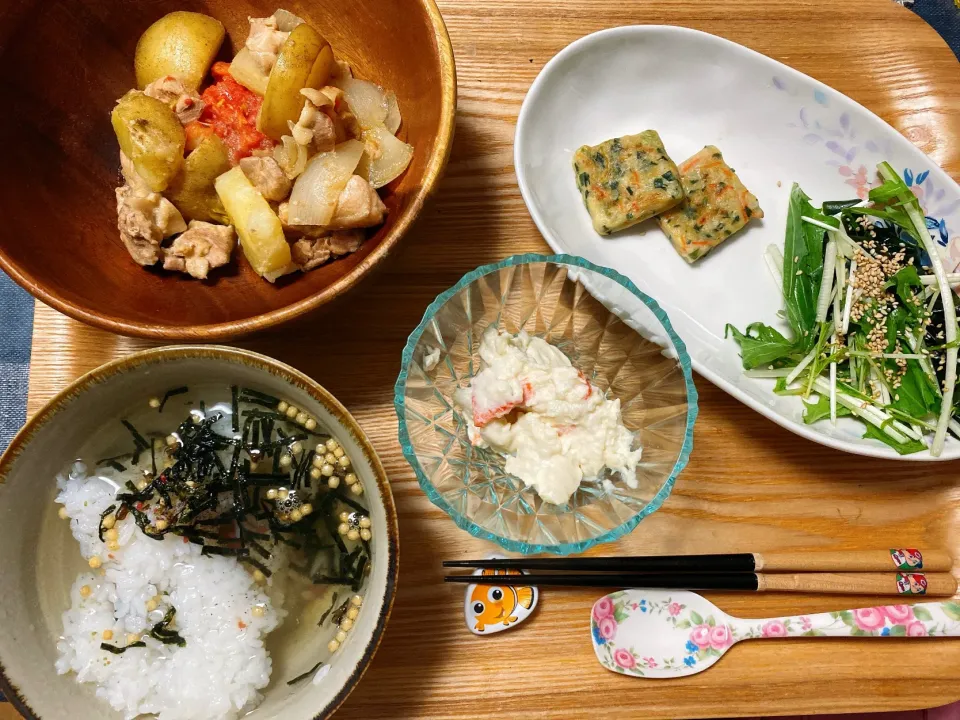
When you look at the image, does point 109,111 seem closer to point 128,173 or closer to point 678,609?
point 128,173

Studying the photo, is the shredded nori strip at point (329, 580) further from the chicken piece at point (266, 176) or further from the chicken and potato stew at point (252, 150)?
the chicken piece at point (266, 176)

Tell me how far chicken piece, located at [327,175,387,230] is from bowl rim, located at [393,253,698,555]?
203 mm

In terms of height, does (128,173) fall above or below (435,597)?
above

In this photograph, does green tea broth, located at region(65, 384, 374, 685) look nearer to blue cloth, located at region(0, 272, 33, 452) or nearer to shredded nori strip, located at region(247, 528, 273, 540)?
shredded nori strip, located at region(247, 528, 273, 540)

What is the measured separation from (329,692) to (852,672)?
1.12 m

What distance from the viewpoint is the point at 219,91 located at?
4.31 feet

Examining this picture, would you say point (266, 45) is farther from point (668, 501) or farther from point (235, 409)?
point (668, 501)

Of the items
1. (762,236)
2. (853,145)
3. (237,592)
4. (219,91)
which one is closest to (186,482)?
(237,592)

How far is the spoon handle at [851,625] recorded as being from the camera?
1409 mm

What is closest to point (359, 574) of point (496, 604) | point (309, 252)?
point (496, 604)

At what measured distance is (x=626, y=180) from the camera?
59.7 inches

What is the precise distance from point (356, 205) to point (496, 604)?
837 mm

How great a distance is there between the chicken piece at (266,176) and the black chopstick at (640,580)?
2.74 feet

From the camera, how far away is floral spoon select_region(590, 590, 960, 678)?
1394mm
